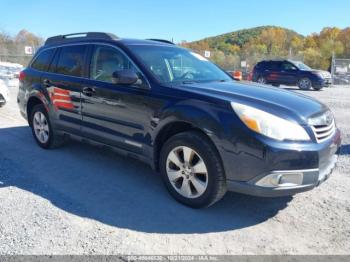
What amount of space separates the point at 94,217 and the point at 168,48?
2584 millimetres

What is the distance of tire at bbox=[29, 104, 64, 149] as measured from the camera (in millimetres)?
5816

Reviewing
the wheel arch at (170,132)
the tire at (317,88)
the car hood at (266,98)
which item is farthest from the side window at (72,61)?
the tire at (317,88)

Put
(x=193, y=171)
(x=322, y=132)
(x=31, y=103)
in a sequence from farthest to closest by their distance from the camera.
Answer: (x=31, y=103) → (x=193, y=171) → (x=322, y=132)

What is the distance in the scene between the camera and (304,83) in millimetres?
20141

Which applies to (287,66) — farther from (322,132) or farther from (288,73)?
(322,132)

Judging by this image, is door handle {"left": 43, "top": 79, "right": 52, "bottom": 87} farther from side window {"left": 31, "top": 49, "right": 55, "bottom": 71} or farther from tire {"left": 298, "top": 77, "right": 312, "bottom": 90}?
tire {"left": 298, "top": 77, "right": 312, "bottom": 90}

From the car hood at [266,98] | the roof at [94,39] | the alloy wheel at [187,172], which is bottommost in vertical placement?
the alloy wheel at [187,172]

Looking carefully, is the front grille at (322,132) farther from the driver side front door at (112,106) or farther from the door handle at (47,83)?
the door handle at (47,83)

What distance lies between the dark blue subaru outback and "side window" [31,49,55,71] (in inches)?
8.1

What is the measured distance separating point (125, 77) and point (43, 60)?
257 centimetres

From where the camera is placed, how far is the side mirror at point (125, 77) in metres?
4.12

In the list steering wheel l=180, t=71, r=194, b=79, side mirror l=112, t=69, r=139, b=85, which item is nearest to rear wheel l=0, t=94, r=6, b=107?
side mirror l=112, t=69, r=139, b=85

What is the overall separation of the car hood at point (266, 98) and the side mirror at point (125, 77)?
0.57 meters

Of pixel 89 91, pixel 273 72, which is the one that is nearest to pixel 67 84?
pixel 89 91
